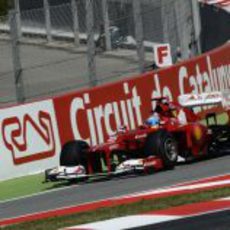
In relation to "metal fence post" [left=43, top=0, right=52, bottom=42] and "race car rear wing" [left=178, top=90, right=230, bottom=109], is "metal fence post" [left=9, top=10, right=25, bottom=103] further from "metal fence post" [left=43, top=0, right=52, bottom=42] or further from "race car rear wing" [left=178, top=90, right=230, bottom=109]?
"race car rear wing" [left=178, top=90, right=230, bottom=109]

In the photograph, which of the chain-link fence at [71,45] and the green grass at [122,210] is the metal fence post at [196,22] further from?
the green grass at [122,210]

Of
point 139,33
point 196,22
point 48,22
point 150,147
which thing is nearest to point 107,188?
point 150,147

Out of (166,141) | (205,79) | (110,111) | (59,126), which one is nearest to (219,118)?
(205,79)

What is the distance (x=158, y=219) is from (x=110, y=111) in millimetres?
9246

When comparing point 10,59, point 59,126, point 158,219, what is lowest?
point 158,219

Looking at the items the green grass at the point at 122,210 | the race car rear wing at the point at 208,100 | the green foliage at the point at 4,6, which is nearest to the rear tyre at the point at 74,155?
the race car rear wing at the point at 208,100

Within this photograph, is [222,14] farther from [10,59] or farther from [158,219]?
[158,219]

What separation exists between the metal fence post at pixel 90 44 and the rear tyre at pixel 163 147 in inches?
157

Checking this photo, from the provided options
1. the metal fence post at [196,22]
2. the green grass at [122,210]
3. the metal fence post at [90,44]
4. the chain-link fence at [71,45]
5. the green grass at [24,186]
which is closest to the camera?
the green grass at [122,210]

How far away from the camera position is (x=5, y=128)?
1584 cm

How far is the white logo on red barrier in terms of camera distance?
15.9 m

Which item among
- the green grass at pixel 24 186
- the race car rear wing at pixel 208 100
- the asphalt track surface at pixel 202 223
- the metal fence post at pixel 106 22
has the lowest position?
the asphalt track surface at pixel 202 223

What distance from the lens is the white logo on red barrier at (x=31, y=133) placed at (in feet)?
52.2

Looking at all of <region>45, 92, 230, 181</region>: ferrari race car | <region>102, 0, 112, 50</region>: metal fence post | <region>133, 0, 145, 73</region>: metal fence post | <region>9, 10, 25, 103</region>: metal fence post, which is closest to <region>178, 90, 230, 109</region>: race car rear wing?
<region>45, 92, 230, 181</region>: ferrari race car
